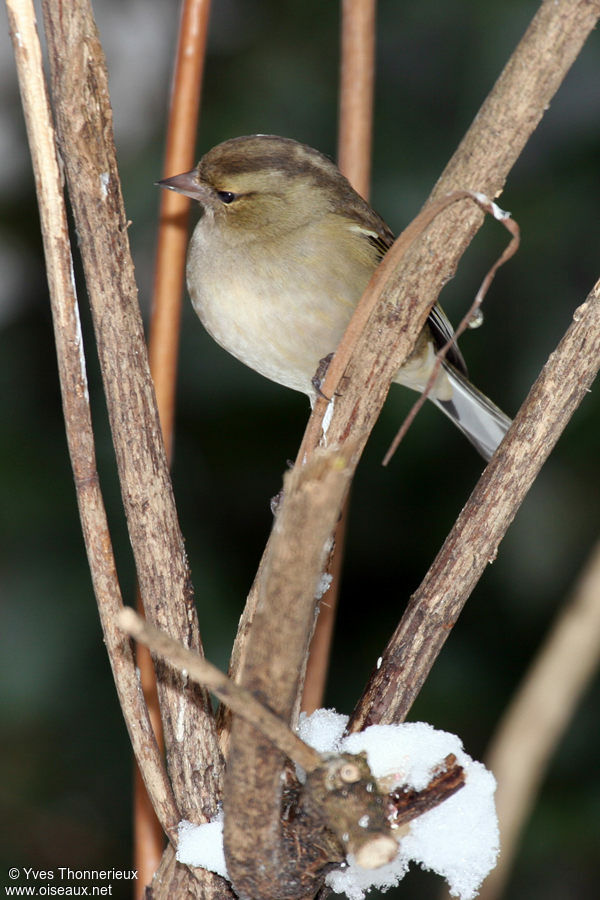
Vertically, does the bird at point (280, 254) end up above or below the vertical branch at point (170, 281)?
above

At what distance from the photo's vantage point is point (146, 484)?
3.41 ft

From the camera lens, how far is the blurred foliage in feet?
7.06

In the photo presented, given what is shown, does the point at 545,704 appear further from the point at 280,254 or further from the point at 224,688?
the point at 280,254

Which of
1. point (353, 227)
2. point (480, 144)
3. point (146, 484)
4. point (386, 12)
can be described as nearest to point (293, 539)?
point (146, 484)

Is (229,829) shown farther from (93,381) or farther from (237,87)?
(237,87)

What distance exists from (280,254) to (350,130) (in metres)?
0.41

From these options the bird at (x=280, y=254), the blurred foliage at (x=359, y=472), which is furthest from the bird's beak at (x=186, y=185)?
the blurred foliage at (x=359, y=472)

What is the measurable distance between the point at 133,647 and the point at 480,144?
2.16 ft

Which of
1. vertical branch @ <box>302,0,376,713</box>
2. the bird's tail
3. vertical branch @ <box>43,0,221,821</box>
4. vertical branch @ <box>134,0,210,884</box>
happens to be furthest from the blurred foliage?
vertical branch @ <box>43,0,221,821</box>

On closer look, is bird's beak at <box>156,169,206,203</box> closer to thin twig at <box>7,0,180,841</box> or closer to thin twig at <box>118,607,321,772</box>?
thin twig at <box>7,0,180,841</box>

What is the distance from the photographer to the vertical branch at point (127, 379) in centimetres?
93

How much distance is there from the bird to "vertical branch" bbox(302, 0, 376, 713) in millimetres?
341

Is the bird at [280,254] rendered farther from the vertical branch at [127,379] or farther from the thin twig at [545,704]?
the thin twig at [545,704]

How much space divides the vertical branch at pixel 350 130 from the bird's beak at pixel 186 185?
A: 0.25 metres
